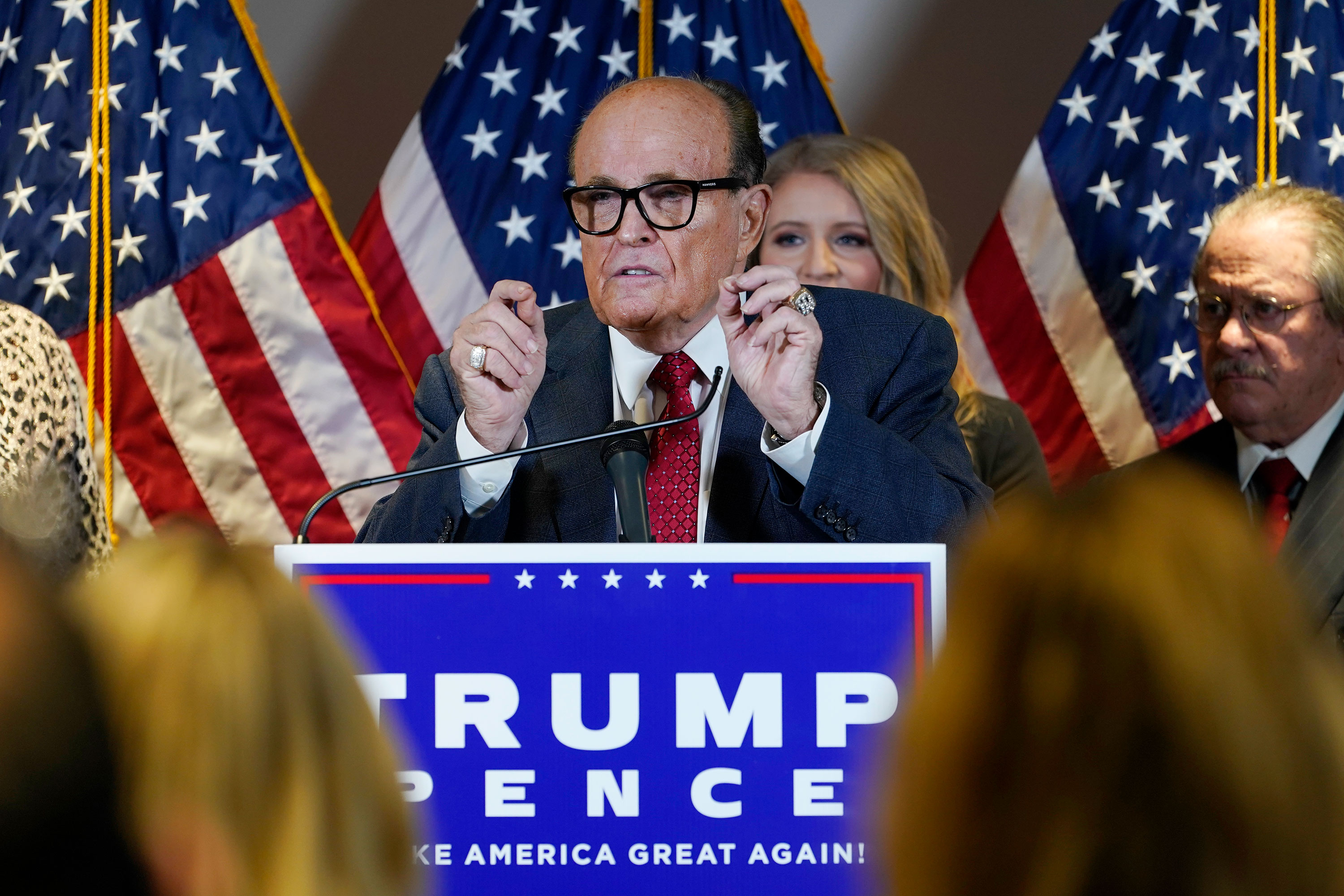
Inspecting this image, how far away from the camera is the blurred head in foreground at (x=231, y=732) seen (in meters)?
0.52

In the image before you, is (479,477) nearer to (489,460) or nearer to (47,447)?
(489,460)

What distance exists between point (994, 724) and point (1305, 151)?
311 cm

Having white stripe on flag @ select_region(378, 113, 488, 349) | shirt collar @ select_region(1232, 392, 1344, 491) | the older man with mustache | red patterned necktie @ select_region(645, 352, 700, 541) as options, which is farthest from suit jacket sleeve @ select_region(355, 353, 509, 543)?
white stripe on flag @ select_region(378, 113, 488, 349)

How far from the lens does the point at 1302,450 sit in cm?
259

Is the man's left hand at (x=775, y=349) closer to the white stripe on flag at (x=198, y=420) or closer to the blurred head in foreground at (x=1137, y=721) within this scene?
the blurred head in foreground at (x=1137, y=721)

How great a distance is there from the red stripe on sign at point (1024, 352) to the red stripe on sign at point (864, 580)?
2333 millimetres

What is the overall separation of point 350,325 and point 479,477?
5.63 feet

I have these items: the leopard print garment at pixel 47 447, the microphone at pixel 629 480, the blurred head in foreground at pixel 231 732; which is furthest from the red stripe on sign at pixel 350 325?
the blurred head in foreground at pixel 231 732

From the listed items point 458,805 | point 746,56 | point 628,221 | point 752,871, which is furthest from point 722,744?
point 746,56

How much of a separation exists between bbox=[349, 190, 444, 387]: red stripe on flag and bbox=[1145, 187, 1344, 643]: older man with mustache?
1.79 meters

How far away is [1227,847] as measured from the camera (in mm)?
511

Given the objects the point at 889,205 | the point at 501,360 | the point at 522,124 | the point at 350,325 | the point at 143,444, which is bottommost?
the point at 143,444

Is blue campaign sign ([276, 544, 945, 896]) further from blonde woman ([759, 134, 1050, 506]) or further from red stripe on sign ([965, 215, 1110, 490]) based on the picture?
red stripe on sign ([965, 215, 1110, 490])

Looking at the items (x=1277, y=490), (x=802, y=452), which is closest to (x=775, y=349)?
(x=802, y=452)
